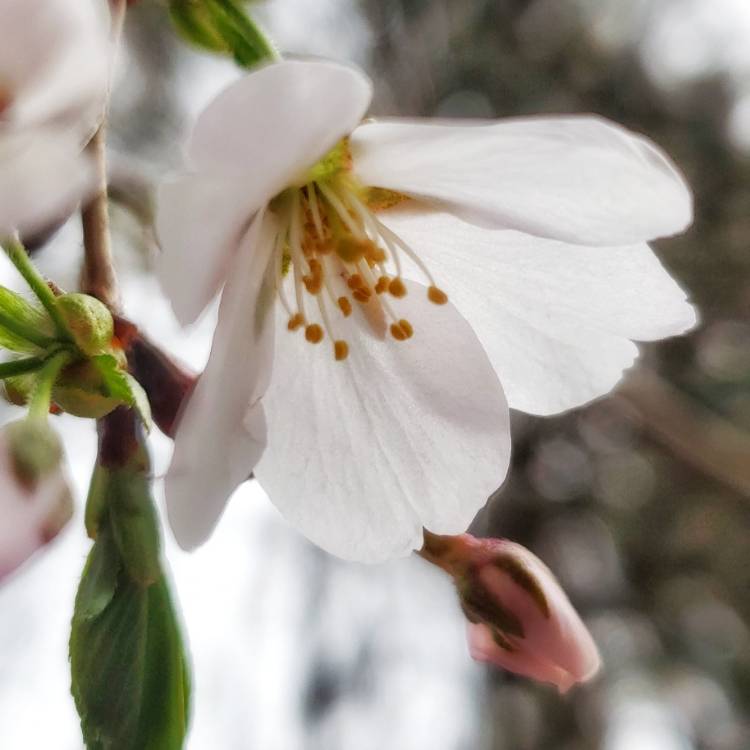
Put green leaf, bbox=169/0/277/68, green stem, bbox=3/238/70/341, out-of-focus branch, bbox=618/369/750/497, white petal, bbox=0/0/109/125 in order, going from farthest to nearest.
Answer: out-of-focus branch, bbox=618/369/750/497 < green leaf, bbox=169/0/277/68 < green stem, bbox=3/238/70/341 < white petal, bbox=0/0/109/125

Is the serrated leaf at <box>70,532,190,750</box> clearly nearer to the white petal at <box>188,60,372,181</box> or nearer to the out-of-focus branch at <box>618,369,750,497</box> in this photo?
the white petal at <box>188,60,372,181</box>

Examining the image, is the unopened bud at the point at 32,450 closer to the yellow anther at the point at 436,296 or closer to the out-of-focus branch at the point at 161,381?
the out-of-focus branch at the point at 161,381

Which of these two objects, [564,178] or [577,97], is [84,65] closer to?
[564,178]

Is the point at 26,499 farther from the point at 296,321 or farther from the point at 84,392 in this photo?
the point at 296,321

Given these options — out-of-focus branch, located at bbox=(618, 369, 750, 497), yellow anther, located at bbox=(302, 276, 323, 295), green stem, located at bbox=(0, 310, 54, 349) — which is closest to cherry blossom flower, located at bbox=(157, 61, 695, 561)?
yellow anther, located at bbox=(302, 276, 323, 295)

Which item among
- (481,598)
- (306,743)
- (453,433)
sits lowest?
(306,743)

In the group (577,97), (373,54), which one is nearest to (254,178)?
(373,54)
